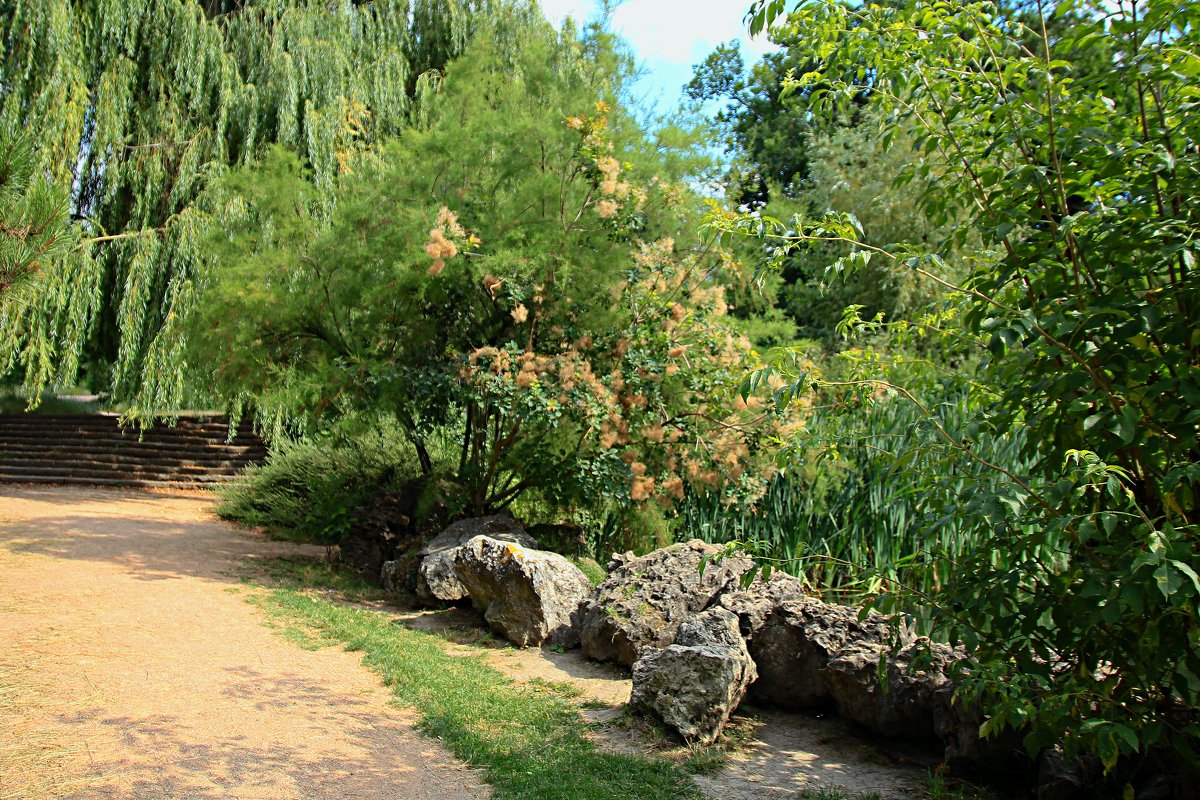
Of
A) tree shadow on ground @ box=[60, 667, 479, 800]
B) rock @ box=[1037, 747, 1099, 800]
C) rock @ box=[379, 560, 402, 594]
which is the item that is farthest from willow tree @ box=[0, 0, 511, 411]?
rock @ box=[1037, 747, 1099, 800]

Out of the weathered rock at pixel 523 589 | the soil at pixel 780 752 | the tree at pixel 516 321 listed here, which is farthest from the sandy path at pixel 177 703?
the tree at pixel 516 321

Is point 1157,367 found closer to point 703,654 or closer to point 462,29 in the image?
point 703,654

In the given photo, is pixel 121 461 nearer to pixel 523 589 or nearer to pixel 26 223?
pixel 523 589

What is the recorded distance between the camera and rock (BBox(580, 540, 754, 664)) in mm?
5977

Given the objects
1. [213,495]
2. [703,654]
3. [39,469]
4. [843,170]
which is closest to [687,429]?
[703,654]

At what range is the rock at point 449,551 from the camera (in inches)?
295

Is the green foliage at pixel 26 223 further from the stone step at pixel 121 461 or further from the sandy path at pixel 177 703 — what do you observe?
the stone step at pixel 121 461

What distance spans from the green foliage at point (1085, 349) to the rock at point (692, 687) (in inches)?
56.5

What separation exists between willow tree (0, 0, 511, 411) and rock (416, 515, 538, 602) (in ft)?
19.5

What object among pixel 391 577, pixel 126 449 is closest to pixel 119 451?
pixel 126 449

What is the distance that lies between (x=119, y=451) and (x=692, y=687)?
1459cm

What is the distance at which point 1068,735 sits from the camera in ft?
10.1

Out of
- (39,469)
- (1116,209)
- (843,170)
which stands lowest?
(39,469)

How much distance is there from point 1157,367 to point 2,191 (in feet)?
15.4
